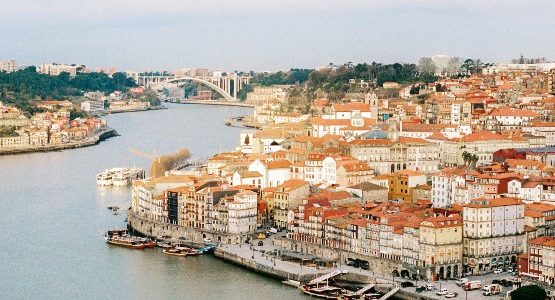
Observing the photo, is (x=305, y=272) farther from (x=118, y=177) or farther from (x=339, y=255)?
(x=118, y=177)

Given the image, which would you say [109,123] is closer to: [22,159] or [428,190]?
[22,159]

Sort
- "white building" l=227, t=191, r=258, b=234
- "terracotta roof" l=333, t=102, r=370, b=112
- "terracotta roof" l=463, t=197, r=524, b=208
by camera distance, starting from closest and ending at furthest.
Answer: "terracotta roof" l=463, t=197, r=524, b=208 → "white building" l=227, t=191, r=258, b=234 → "terracotta roof" l=333, t=102, r=370, b=112

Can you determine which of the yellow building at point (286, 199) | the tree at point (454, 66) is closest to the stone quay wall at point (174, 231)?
the yellow building at point (286, 199)

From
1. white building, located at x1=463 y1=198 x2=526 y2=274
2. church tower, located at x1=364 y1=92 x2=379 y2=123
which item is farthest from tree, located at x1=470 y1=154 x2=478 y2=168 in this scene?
white building, located at x1=463 y1=198 x2=526 y2=274

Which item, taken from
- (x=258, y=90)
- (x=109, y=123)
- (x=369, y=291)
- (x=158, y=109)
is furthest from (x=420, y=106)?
(x=158, y=109)

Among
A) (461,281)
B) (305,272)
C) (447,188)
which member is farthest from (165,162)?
(461,281)

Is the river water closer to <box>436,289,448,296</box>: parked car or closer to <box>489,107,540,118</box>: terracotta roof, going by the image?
<box>436,289,448,296</box>: parked car
